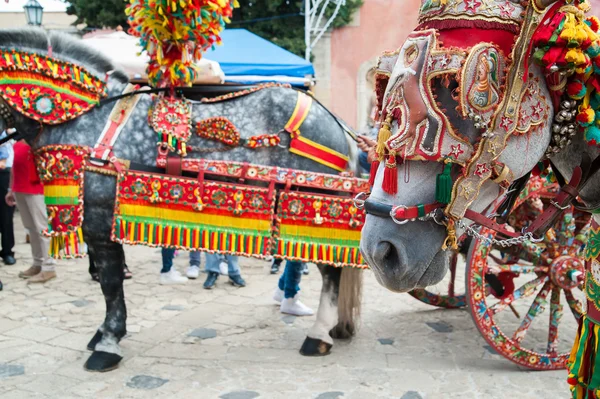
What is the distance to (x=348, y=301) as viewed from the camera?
438 centimetres

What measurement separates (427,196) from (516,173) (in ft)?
0.82

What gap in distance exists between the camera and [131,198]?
3.77 metres

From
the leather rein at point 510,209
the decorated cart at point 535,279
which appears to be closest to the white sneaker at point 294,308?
the decorated cart at point 535,279

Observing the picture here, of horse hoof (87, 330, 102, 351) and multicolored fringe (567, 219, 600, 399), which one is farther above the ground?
multicolored fringe (567, 219, 600, 399)

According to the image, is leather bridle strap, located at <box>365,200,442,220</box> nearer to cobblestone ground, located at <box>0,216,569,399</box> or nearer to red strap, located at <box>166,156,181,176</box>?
cobblestone ground, located at <box>0,216,569,399</box>

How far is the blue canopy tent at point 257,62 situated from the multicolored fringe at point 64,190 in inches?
166

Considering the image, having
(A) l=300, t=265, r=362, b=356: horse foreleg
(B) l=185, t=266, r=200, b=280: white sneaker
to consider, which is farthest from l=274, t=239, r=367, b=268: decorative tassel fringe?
(B) l=185, t=266, r=200, b=280: white sneaker

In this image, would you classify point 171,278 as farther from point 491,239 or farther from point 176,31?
point 491,239

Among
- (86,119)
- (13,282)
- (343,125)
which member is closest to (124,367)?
(86,119)

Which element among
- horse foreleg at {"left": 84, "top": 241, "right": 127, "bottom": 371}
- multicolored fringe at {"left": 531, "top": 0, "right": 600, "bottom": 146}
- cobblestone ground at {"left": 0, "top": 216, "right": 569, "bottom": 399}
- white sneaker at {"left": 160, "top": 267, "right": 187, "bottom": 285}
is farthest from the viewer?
white sneaker at {"left": 160, "top": 267, "right": 187, "bottom": 285}

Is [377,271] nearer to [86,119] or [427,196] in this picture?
[427,196]

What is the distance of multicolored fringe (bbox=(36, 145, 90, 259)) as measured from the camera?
12.1 ft

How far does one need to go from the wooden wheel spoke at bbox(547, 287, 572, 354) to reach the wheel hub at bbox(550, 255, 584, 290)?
0.09 m

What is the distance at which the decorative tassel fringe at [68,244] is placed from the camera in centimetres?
374
